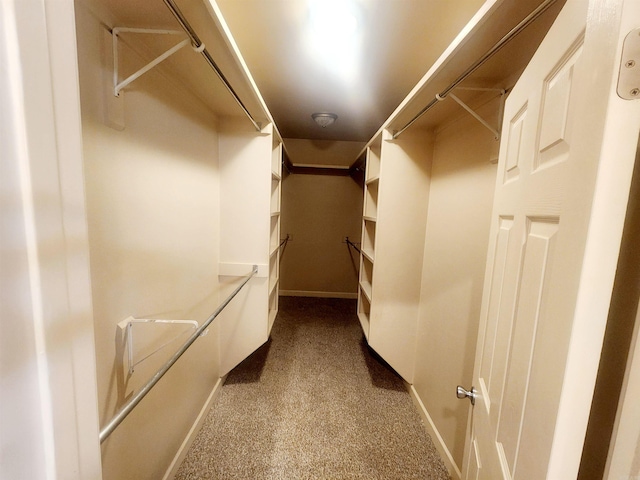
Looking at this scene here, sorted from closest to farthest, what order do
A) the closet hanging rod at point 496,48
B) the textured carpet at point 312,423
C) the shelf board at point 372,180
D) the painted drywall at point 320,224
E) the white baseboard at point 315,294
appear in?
the closet hanging rod at point 496,48 → the textured carpet at point 312,423 → the shelf board at point 372,180 → the painted drywall at point 320,224 → the white baseboard at point 315,294

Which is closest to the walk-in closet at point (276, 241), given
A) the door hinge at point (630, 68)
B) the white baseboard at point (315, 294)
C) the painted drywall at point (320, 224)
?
the door hinge at point (630, 68)

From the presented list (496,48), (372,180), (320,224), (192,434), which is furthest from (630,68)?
(320,224)

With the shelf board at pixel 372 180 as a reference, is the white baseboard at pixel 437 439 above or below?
below

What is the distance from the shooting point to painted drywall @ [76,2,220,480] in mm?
840

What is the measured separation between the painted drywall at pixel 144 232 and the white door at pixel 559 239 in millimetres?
1168

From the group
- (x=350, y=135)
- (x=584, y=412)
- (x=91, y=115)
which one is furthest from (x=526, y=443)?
(x=350, y=135)

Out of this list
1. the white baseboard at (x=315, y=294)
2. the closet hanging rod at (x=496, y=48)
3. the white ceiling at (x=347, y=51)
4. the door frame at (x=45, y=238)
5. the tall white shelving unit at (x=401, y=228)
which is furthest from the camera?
the white baseboard at (x=315, y=294)

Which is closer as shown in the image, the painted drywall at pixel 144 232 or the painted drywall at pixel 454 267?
the painted drywall at pixel 144 232

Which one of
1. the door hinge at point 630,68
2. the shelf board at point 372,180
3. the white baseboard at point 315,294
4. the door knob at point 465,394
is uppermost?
the shelf board at point 372,180

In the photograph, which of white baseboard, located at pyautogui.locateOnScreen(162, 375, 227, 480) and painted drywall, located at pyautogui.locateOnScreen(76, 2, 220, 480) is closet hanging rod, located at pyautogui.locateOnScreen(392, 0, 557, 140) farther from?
white baseboard, located at pyautogui.locateOnScreen(162, 375, 227, 480)

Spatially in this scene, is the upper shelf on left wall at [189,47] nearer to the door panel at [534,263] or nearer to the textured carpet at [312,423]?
the door panel at [534,263]

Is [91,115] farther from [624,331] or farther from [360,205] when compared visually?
[360,205]

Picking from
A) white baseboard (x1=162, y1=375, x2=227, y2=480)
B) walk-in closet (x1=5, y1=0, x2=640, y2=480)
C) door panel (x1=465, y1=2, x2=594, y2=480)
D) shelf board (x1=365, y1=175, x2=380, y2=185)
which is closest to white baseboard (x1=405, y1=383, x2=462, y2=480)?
walk-in closet (x1=5, y1=0, x2=640, y2=480)

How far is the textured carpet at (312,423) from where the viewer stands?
1.51 meters
